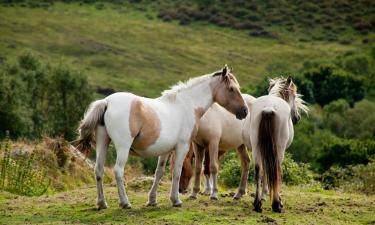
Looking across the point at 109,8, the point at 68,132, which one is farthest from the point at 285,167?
the point at 109,8

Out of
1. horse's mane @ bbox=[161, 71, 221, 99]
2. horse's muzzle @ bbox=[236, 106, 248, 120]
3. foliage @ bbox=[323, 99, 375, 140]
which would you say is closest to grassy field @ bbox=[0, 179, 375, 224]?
horse's muzzle @ bbox=[236, 106, 248, 120]

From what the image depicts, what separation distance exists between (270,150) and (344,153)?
4269 centimetres

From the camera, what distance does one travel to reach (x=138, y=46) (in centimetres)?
12706

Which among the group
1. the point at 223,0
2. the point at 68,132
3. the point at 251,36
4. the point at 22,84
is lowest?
the point at 68,132

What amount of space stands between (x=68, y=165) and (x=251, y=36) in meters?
117

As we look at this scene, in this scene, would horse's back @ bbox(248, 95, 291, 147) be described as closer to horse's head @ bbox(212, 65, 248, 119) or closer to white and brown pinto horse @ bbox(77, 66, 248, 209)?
horse's head @ bbox(212, 65, 248, 119)

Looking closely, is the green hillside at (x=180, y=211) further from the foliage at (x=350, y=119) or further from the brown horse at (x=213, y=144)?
the foliage at (x=350, y=119)

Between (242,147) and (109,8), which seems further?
(109,8)

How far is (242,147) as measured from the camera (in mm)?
17047

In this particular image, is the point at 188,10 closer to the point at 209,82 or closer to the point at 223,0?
the point at 223,0

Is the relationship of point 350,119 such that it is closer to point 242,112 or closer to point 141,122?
point 242,112

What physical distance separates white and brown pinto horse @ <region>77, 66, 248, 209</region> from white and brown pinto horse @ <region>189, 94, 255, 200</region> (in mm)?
845

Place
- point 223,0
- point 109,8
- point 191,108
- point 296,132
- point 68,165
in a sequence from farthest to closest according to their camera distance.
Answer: point 223,0
point 109,8
point 296,132
point 68,165
point 191,108

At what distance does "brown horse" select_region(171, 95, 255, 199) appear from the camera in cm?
1564
